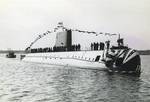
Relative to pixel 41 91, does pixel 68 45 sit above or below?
above

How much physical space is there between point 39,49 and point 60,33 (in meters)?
16.8

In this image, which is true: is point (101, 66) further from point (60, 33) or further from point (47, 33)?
point (47, 33)

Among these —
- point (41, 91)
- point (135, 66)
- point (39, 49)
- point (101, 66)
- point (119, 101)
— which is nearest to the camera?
point (119, 101)

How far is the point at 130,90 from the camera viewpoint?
25078 mm

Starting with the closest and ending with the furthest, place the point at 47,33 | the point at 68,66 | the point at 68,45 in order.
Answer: the point at 68,66
the point at 68,45
the point at 47,33

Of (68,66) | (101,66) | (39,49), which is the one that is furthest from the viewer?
(39,49)

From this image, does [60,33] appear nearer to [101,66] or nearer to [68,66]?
[68,66]

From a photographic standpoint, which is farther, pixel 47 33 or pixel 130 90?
pixel 47 33

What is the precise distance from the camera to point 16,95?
848 inches

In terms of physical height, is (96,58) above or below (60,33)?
below

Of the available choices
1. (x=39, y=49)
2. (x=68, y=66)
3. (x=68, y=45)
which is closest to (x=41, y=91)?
(x=68, y=66)

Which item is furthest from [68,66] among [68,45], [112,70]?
[112,70]

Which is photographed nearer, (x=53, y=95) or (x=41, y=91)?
(x=53, y=95)

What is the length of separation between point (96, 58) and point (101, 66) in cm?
219
